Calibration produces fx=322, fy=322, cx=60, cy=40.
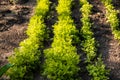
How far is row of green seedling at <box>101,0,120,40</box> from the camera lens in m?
10.2

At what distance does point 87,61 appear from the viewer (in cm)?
874

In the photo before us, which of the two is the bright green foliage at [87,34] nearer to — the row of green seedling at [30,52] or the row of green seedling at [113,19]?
the row of green seedling at [113,19]

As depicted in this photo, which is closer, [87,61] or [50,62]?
[50,62]

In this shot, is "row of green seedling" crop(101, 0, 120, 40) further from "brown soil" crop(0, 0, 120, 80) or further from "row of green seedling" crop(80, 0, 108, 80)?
"row of green seedling" crop(80, 0, 108, 80)

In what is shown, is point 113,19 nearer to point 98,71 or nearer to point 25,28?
point 25,28

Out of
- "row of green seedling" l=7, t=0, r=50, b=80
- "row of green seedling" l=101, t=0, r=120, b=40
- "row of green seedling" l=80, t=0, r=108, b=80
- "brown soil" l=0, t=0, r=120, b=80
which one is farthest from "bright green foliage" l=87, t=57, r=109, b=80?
"row of green seedling" l=101, t=0, r=120, b=40

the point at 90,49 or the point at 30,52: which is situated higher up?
the point at 30,52

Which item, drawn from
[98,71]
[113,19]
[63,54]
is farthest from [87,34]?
[98,71]

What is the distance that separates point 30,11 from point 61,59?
4046 millimetres

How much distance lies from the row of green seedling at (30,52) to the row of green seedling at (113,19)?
2.24m

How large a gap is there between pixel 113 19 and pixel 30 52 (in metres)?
3.49

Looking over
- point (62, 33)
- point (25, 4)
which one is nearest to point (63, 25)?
point (62, 33)

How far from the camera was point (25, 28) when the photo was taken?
10586mm

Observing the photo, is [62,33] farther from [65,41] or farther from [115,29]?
[115,29]
